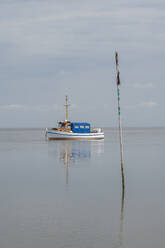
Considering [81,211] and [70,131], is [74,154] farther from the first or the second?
[70,131]

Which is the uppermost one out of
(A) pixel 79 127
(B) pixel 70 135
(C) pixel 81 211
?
(A) pixel 79 127

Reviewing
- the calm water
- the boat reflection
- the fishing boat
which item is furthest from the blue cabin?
the calm water

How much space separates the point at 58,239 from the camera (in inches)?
616

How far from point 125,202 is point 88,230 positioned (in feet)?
20.5

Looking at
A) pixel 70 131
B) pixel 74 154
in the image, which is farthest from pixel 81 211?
pixel 70 131

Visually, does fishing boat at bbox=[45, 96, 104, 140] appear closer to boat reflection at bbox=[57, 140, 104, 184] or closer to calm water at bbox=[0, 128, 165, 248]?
boat reflection at bbox=[57, 140, 104, 184]

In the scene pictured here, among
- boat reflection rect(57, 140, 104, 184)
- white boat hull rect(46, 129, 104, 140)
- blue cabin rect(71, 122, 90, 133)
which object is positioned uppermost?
blue cabin rect(71, 122, 90, 133)

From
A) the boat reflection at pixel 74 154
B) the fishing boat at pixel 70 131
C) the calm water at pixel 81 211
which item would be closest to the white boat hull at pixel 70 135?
the fishing boat at pixel 70 131

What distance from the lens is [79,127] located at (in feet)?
329

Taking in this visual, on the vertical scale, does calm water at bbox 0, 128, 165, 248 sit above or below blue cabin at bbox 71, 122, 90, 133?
below

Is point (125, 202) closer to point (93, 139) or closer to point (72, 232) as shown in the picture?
point (72, 232)

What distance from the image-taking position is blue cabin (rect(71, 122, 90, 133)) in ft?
325

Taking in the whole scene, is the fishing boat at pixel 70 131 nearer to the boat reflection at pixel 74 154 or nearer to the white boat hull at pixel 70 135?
the white boat hull at pixel 70 135

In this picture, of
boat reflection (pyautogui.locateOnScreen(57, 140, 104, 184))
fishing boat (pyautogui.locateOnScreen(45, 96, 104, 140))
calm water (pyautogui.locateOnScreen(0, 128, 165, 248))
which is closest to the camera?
calm water (pyautogui.locateOnScreen(0, 128, 165, 248))
